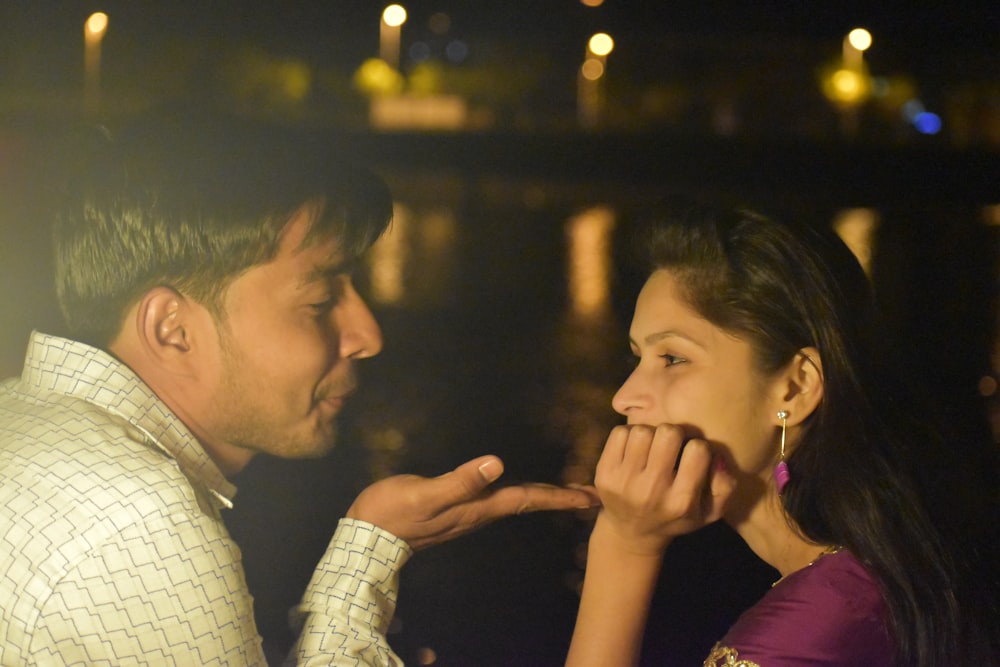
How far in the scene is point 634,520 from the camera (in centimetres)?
135

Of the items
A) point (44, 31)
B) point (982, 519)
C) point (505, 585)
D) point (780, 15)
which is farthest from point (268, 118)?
point (982, 519)

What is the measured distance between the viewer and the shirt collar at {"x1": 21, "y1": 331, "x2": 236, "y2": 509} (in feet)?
4.30

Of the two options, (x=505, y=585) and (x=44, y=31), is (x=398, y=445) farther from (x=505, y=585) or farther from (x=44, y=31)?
(x=44, y=31)

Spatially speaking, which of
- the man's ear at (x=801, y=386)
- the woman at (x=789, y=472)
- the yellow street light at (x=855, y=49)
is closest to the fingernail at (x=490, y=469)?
the woman at (x=789, y=472)

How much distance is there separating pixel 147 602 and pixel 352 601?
316mm

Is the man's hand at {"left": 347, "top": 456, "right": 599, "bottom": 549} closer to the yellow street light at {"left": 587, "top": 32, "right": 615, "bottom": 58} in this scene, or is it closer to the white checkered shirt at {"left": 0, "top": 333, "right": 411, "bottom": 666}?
the white checkered shirt at {"left": 0, "top": 333, "right": 411, "bottom": 666}

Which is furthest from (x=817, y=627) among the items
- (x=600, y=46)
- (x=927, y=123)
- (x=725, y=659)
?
(x=927, y=123)

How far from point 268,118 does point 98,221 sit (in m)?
14.1

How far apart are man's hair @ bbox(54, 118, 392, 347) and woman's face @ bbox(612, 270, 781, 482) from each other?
0.55 m

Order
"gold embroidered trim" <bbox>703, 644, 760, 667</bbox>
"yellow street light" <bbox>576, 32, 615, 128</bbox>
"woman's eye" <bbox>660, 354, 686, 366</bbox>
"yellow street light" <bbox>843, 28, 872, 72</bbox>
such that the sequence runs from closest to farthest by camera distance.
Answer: "gold embroidered trim" <bbox>703, 644, 760, 667</bbox> < "woman's eye" <bbox>660, 354, 686, 366</bbox> < "yellow street light" <bbox>576, 32, 615, 128</bbox> < "yellow street light" <bbox>843, 28, 872, 72</bbox>

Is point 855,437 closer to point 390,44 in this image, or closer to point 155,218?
point 155,218

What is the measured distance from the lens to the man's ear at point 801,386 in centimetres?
141

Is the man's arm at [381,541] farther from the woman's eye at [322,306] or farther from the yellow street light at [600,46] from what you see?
the yellow street light at [600,46]

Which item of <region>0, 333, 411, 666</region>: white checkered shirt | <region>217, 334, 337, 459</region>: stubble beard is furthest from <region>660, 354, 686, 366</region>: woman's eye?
<region>0, 333, 411, 666</region>: white checkered shirt
